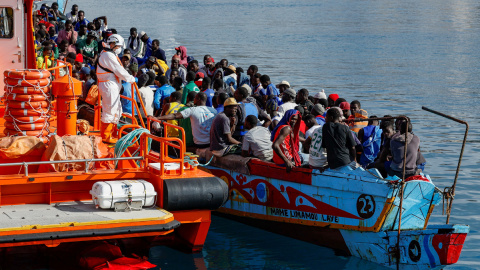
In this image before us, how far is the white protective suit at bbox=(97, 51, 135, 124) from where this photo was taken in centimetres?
1097

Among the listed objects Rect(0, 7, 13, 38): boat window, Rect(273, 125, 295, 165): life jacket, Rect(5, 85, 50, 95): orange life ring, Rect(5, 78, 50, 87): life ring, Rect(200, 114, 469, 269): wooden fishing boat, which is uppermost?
Rect(0, 7, 13, 38): boat window

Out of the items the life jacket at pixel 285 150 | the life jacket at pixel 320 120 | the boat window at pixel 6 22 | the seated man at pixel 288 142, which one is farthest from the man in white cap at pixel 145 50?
the life jacket at pixel 285 150

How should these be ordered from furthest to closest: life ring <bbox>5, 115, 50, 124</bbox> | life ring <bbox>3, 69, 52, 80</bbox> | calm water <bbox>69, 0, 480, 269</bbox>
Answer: calm water <bbox>69, 0, 480, 269</bbox> → life ring <bbox>5, 115, 50, 124</bbox> → life ring <bbox>3, 69, 52, 80</bbox>

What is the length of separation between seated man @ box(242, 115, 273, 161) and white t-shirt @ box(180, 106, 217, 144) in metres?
1.01

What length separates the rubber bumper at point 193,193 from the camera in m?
9.39

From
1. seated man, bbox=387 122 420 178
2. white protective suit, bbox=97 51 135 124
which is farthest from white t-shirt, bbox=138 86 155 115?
seated man, bbox=387 122 420 178

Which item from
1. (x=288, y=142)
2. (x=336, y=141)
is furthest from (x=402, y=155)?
(x=288, y=142)

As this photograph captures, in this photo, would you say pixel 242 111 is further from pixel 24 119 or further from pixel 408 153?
pixel 24 119

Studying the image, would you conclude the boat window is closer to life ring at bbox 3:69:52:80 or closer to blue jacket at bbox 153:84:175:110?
life ring at bbox 3:69:52:80

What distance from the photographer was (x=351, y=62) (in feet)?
122

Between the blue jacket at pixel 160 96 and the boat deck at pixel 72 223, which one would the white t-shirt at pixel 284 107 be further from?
the boat deck at pixel 72 223

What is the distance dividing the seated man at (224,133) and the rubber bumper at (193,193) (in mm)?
2289

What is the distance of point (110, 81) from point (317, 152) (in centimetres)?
325

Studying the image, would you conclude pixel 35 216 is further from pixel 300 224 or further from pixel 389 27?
pixel 389 27
